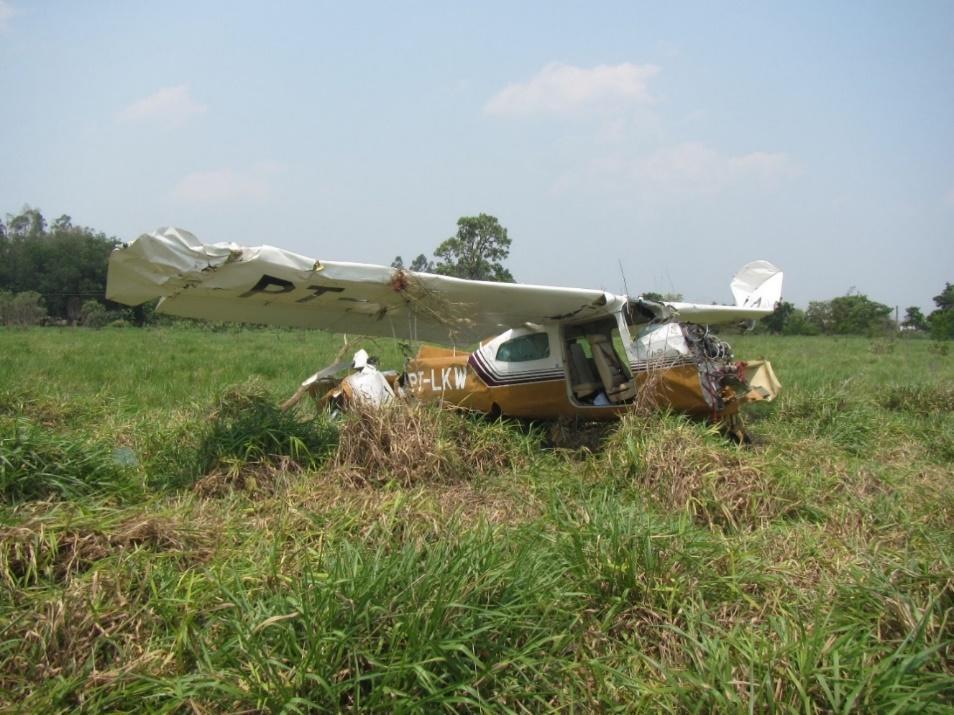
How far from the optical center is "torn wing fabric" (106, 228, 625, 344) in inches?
197

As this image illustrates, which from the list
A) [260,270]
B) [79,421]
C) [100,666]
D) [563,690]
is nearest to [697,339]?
[260,270]

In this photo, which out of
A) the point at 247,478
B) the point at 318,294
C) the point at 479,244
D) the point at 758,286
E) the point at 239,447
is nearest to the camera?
the point at 247,478

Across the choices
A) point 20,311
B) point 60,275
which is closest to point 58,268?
point 60,275

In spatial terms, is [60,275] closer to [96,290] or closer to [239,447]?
[96,290]

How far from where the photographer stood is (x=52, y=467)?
4.49 m

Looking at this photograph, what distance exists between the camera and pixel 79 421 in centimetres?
789

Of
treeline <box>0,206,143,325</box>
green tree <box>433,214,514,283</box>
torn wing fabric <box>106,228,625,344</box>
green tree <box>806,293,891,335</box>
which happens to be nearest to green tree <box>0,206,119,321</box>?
treeline <box>0,206,143,325</box>

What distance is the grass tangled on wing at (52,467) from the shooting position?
4.30 m

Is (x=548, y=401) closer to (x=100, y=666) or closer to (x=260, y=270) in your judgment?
(x=260, y=270)

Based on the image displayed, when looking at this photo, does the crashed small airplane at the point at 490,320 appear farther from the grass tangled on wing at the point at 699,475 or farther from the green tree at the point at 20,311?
the green tree at the point at 20,311

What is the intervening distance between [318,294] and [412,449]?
189 centimetres

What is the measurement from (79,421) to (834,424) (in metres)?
9.48

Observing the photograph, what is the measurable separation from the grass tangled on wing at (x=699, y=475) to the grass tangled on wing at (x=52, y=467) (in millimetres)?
3971

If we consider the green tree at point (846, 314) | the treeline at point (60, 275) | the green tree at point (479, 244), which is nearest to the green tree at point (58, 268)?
the treeline at point (60, 275)
